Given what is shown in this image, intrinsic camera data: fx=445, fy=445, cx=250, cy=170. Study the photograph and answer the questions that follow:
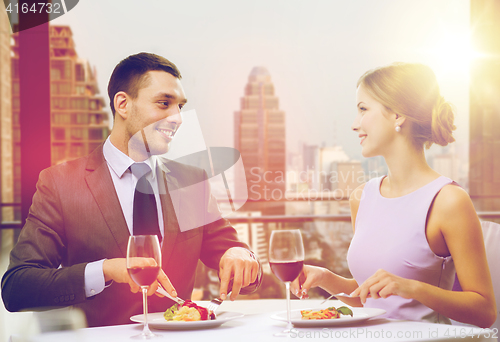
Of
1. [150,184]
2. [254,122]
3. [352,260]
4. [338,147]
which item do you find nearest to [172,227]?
[150,184]

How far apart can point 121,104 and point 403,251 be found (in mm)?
1138

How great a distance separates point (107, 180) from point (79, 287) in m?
0.46

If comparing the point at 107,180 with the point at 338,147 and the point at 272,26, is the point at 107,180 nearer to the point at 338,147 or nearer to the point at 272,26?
the point at 338,147

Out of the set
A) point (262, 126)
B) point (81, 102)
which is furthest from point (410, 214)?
point (262, 126)

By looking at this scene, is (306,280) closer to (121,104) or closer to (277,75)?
(121,104)

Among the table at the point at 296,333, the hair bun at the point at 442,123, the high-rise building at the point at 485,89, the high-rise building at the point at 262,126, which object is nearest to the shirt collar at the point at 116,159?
the table at the point at 296,333

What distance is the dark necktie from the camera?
158cm

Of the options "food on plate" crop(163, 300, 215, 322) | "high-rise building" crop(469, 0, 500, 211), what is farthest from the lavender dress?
"high-rise building" crop(469, 0, 500, 211)

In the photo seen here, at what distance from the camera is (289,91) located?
9836 mm

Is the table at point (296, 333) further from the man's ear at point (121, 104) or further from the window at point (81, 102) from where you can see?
the window at point (81, 102)

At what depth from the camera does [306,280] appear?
4.15 ft

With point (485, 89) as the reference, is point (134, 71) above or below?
below

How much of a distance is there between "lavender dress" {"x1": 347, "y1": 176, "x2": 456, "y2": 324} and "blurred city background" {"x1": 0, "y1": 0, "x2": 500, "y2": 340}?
0.17 meters

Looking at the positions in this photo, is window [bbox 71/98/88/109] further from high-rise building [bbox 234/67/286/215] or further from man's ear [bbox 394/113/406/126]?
high-rise building [bbox 234/67/286/215]
